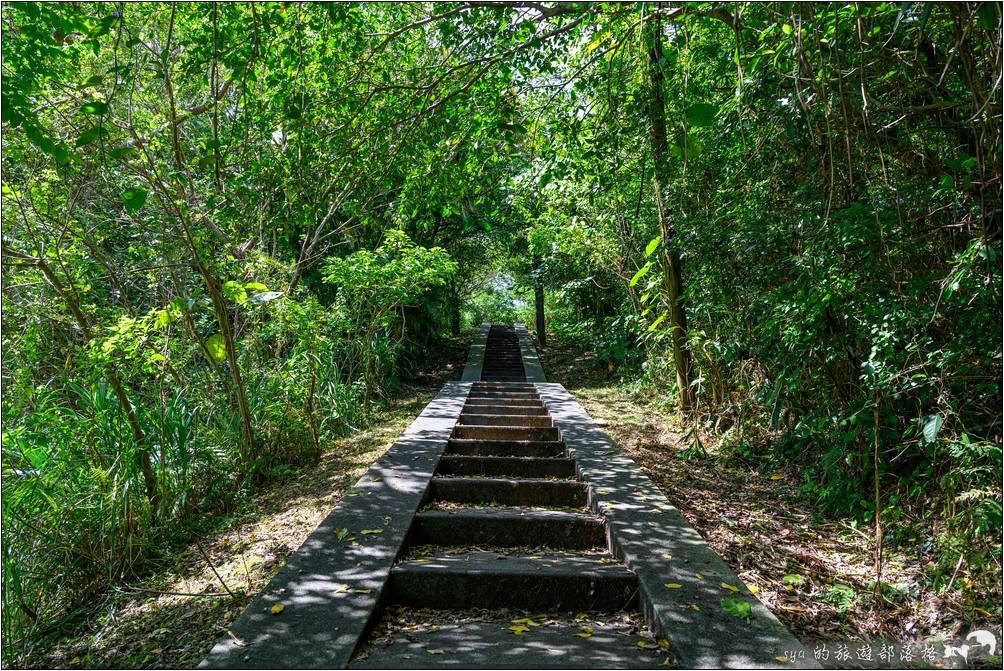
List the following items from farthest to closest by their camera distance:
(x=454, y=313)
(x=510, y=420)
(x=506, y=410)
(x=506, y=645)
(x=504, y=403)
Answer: (x=454, y=313)
(x=504, y=403)
(x=506, y=410)
(x=510, y=420)
(x=506, y=645)

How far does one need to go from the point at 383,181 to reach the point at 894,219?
3.51 metres

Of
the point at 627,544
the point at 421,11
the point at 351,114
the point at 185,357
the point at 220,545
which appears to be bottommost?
the point at 220,545

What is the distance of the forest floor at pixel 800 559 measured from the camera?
2.63 meters

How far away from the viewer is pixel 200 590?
3.07m

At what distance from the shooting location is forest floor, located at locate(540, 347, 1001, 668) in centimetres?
263

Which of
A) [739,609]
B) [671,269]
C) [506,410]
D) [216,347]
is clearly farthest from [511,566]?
[506,410]

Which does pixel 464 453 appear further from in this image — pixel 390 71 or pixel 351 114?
pixel 390 71

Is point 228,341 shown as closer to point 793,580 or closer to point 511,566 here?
point 511,566

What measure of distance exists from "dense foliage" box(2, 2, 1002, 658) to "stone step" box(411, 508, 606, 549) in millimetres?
1519

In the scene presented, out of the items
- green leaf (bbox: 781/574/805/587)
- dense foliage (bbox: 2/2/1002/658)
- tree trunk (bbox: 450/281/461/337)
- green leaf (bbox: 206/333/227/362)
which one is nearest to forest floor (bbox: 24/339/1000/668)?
green leaf (bbox: 781/574/805/587)

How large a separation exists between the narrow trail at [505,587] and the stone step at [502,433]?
1533mm

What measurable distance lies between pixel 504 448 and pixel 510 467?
0.62m

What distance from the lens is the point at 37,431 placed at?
3850 mm

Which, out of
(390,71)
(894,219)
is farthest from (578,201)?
(894,219)
